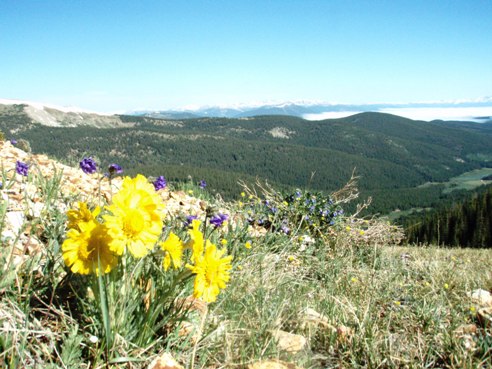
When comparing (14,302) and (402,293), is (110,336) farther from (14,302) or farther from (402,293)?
(402,293)

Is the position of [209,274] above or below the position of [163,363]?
above

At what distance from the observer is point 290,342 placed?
7.68ft

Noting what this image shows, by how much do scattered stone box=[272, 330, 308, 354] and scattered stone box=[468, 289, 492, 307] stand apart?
6.89 feet

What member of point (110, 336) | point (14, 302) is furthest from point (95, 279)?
point (14, 302)

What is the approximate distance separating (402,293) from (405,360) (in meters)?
1.51

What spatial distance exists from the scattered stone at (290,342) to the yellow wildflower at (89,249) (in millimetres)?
1178

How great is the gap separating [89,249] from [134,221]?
0.93 feet

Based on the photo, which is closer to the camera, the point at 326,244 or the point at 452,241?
the point at 326,244

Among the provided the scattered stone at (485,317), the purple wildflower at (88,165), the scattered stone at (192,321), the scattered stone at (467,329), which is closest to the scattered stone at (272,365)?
the scattered stone at (192,321)

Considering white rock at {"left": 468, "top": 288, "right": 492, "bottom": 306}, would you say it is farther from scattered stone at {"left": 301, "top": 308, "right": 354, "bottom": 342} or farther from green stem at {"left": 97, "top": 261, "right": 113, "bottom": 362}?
green stem at {"left": 97, "top": 261, "right": 113, "bottom": 362}

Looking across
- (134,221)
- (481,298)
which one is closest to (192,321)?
(134,221)

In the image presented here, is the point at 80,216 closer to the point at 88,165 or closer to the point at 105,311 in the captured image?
the point at 105,311

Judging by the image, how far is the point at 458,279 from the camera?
434cm

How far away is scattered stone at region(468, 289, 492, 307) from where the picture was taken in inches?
136
